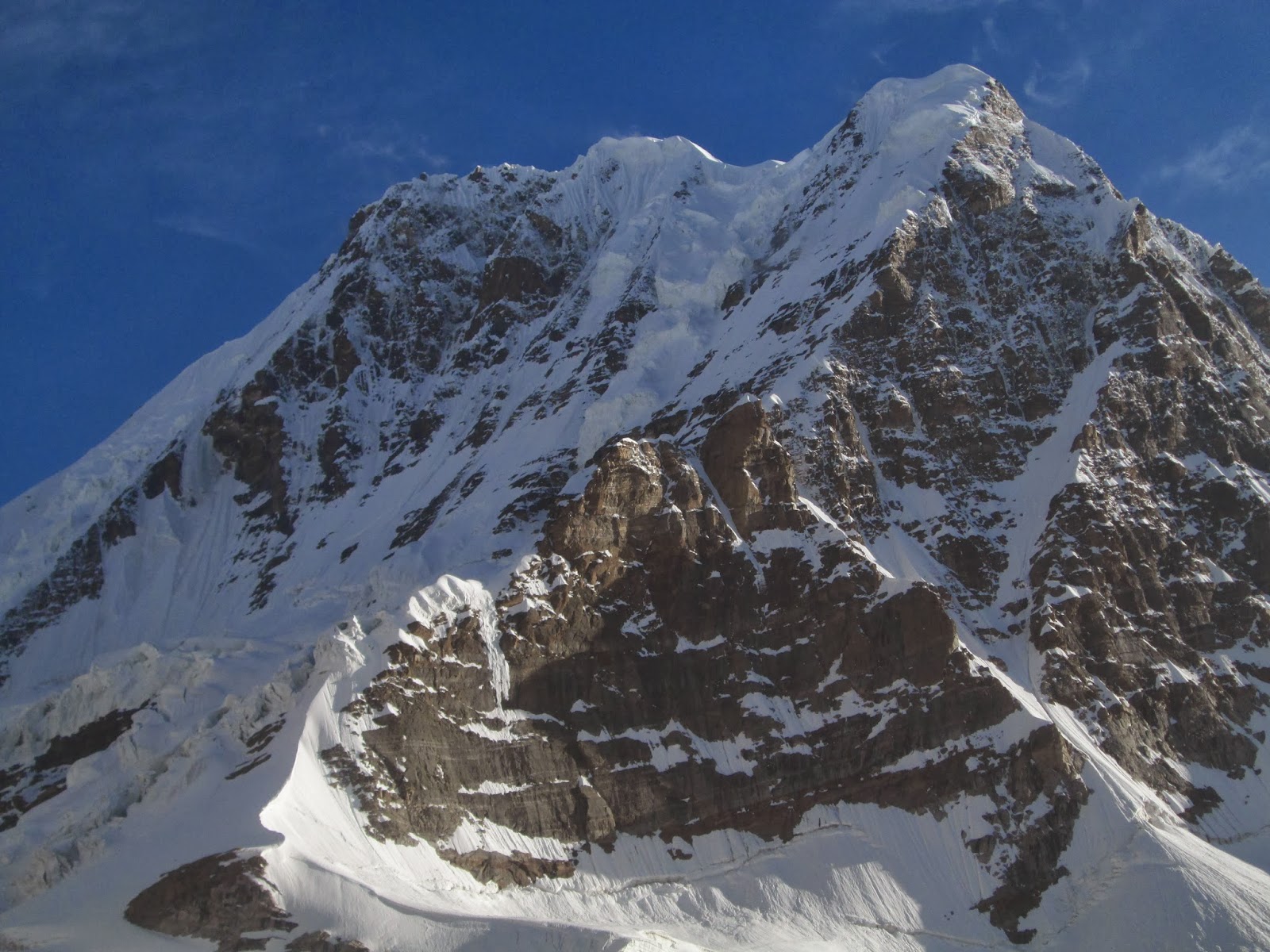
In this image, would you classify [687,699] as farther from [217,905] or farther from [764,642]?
[217,905]

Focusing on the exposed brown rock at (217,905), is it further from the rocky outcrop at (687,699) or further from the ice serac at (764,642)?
the rocky outcrop at (687,699)

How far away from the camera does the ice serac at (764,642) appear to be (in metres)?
86.6

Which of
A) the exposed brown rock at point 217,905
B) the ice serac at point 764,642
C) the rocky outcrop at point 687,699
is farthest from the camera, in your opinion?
the rocky outcrop at point 687,699

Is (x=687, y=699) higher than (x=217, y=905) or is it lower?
higher

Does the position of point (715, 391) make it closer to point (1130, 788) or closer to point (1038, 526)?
point (1038, 526)

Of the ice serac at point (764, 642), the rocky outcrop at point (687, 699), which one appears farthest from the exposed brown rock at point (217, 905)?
the rocky outcrop at point (687, 699)

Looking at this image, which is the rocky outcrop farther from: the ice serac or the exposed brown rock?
the exposed brown rock

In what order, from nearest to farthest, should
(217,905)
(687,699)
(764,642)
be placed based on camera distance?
(217,905) → (687,699) → (764,642)

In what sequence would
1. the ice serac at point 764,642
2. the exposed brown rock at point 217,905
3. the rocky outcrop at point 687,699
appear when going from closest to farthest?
the exposed brown rock at point 217,905, the ice serac at point 764,642, the rocky outcrop at point 687,699

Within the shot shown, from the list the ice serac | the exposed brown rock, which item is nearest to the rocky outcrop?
the ice serac

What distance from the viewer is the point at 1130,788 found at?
95.6 meters

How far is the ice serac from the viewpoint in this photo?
8662 centimetres

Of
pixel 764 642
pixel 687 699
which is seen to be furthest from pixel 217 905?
pixel 764 642

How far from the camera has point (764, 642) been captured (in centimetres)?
10425
